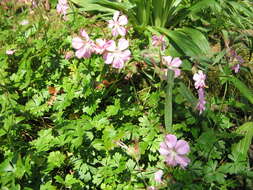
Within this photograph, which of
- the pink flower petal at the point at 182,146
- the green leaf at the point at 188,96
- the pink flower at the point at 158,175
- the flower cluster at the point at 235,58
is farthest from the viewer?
the flower cluster at the point at 235,58

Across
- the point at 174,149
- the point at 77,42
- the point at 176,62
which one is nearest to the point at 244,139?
the point at 176,62

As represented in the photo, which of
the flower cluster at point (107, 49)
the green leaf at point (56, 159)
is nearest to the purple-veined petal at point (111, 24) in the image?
the flower cluster at point (107, 49)

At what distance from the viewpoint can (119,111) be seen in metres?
1.89

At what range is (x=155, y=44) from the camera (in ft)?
6.49

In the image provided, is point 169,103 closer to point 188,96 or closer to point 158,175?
point 188,96

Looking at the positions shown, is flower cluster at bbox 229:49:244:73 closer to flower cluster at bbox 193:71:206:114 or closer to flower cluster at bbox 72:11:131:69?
flower cluster at bbox 193:71:206:114

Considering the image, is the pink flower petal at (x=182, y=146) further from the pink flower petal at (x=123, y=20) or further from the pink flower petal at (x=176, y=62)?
the pink flower petal at (x=123, y=20)

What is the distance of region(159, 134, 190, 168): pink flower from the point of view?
4.37 feet

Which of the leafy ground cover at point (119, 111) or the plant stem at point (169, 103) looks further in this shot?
the plant stem at point (169, 103)

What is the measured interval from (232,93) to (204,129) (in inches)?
16.9

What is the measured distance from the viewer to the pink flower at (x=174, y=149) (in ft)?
4.37

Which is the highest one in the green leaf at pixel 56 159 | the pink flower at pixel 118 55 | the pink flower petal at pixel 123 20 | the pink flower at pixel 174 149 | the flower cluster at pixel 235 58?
the pink flower petal at pixel 123 20

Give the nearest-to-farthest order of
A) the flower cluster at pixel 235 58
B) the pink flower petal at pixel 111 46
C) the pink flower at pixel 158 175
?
1. the pink flower at pixel 158 175
2. the pink flower petal at pixel 111 46
3. the flower cluster at pixel 235 58

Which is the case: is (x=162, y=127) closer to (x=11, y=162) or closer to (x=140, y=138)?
(x=140, y=138)
